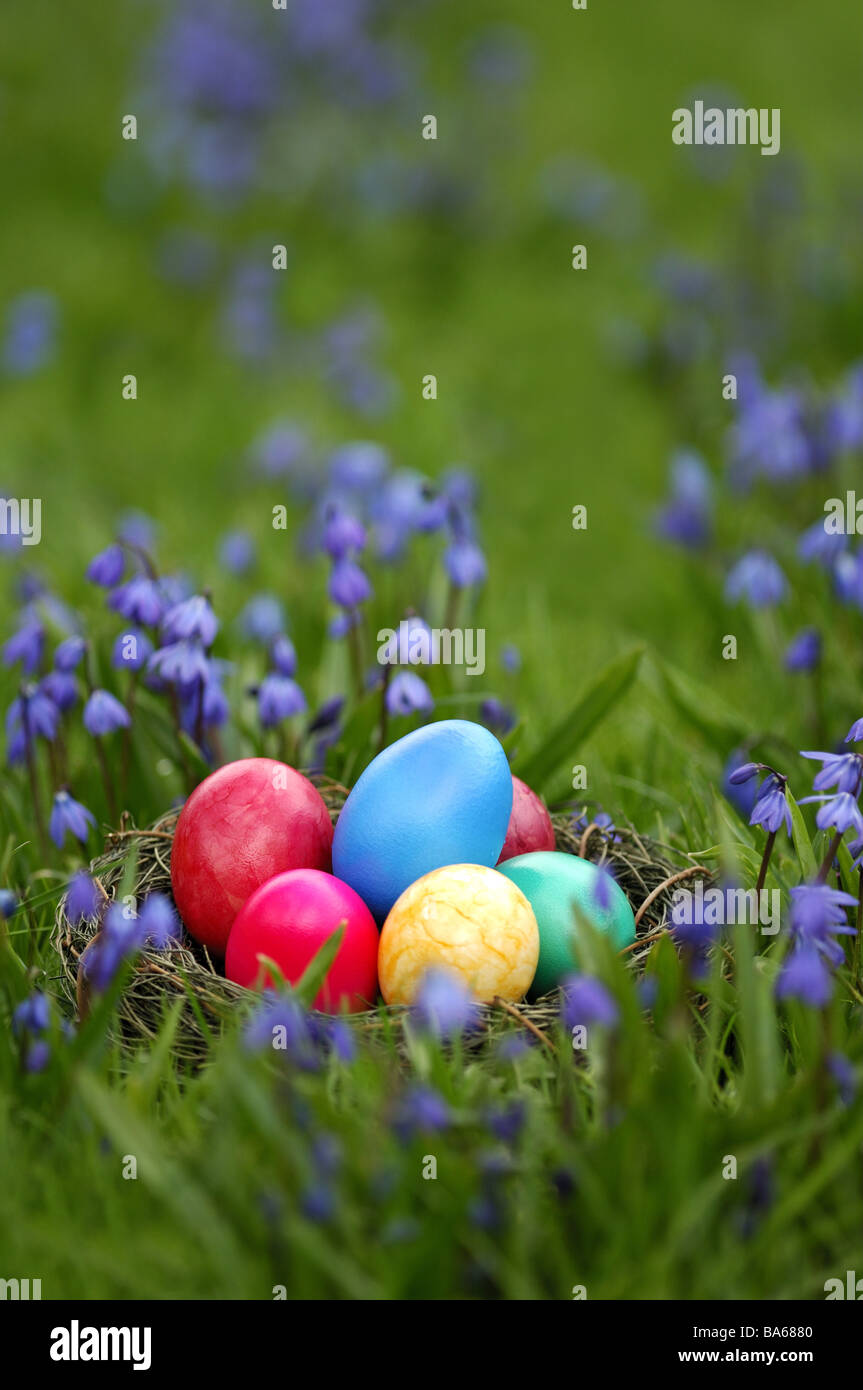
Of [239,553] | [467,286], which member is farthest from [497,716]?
[467,286]

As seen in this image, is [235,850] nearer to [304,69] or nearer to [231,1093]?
[231,1093]

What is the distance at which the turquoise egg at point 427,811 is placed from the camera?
2.31m

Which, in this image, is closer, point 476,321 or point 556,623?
point 556,623

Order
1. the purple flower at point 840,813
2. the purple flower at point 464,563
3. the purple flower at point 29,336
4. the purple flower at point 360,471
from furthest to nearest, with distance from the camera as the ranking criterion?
the purple flower at point 29,336 → the purple flower at point 360,471 → the purple flower at point 464,563 → the purple flower at point 840,813

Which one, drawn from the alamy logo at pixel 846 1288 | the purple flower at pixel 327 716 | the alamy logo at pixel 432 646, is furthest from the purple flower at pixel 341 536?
the alamy logo at pixel 846 1288

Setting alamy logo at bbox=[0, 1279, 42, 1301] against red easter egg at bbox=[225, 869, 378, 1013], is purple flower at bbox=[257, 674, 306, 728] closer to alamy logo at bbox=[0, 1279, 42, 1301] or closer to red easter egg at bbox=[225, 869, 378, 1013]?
red easter egg at bbox=[225, 869, 378, 1013]

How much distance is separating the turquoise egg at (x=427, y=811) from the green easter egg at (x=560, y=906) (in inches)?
3.6

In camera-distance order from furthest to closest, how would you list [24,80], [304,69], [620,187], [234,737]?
1. [24,80]
2. [304,69]
3. [620,187]
4. [234,737]

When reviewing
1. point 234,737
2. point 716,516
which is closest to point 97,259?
point 716,516

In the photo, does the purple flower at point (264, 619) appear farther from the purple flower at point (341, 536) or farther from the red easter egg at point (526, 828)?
the red easter egg at point (526, 828)

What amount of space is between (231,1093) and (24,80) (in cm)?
948

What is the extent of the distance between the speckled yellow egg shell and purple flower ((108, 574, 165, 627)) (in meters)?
0.86

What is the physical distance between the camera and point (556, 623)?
452 centimetres
